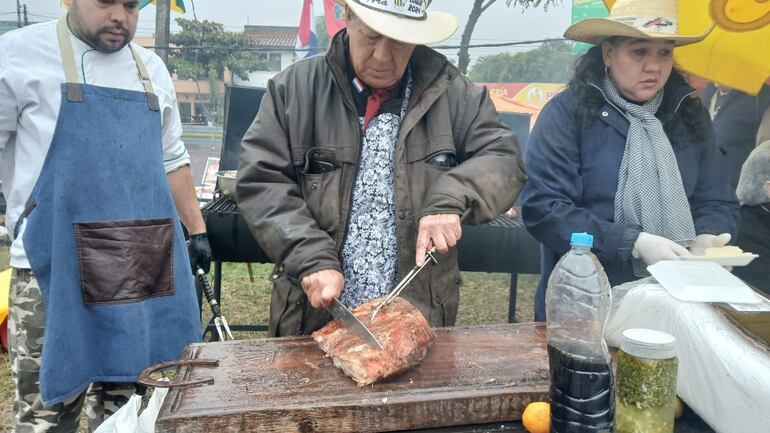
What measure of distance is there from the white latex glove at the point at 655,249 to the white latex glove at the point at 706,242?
0.44ft

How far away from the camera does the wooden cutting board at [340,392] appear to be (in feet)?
4.74

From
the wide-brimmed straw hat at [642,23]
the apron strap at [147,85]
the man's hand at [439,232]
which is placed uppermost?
the wide-brimmed straw hat at [642,23]

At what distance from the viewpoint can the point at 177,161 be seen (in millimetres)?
2834

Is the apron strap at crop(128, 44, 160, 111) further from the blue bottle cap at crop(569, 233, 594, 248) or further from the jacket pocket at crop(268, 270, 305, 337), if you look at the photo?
the blue bottle cap at crop(569, 233, 594, 248)

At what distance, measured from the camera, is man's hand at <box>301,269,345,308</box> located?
184cm

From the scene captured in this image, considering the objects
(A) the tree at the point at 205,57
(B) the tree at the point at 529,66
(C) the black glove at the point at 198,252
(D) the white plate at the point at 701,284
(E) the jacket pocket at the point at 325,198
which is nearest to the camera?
(D) the white plate at the point at 701,284

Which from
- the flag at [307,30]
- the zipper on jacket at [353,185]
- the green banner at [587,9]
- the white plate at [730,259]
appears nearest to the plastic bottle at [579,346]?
the white plate at [730,259]

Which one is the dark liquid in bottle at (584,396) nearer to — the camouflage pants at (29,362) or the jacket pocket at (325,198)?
the jacket pocket at (325,198)

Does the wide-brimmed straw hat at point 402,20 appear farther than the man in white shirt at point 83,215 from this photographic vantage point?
No

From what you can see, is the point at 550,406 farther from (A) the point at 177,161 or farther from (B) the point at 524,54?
(B) the point at 524,54

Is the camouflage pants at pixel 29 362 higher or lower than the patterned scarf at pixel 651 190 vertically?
lower

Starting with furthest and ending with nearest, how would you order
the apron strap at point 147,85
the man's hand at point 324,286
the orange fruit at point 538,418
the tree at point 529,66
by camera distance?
1. the tree at point 529,66
2. the apron strap at point 147,85
3. the man's hand at point 324,286
4. the orange fruit at point 538,418

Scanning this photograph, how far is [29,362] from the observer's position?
2307mm

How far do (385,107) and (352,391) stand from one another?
1.13m
